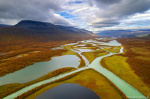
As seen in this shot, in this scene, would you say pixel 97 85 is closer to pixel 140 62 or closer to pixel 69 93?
pixel 69 93

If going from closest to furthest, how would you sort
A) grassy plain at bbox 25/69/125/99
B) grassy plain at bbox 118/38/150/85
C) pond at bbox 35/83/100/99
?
1. pond at bbox 35/83/100/99
2. grassy plain at bbox 25/69/125/99
3. grassy plain at bbox 118/38/150/85

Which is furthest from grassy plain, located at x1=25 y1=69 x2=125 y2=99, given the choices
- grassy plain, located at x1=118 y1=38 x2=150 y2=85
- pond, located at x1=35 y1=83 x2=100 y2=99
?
grassy plain, located at x1=118 y1=38 x2=150 y2=85

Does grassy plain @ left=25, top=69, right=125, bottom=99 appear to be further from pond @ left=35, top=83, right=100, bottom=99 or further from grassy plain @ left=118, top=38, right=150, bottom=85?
grassy plain @ left=118, top=38, right=150, bottom=85

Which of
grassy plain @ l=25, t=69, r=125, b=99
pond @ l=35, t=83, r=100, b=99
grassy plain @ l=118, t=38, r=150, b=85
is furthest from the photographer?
grassy plain @ l=118, t=38, r=150, b=85

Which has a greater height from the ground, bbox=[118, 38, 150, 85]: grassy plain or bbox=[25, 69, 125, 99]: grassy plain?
bbox=[118, 38, 150, 85]: grassy plain

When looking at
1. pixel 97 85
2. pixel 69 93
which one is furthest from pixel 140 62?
pixel 69 93

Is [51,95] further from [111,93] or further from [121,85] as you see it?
[121,85]

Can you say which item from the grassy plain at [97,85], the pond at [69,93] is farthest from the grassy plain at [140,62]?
the pond at [69,93]
